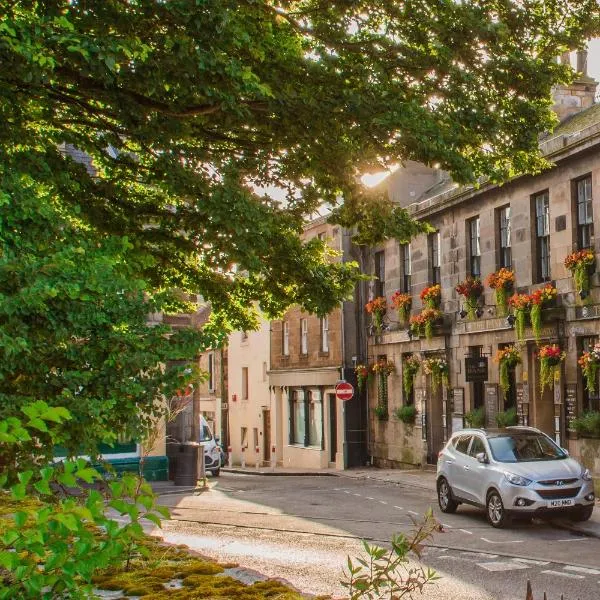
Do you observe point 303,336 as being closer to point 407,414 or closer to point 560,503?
point 407,414

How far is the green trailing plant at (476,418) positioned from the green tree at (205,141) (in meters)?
13.6

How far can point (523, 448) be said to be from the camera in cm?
1831

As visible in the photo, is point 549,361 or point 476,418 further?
point 476,418

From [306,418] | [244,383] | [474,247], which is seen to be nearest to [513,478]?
[474,247]

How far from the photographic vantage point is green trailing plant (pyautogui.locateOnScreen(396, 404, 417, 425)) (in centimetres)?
3225

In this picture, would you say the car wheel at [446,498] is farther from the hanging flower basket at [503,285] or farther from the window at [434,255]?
the window at [434,255]

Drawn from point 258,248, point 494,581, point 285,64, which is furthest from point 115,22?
point 494,581

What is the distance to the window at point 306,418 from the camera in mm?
40750

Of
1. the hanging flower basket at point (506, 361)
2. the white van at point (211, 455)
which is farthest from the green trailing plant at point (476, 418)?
the white van at point (211, 455)

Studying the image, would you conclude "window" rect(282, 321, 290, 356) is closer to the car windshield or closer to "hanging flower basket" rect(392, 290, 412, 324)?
"hanging flower basket" rect(392, 290, 412, 324)

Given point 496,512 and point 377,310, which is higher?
point 377,310

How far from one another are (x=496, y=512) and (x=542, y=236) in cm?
1020

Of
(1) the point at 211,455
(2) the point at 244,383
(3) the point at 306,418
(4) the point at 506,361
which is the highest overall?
(4) the point at 506,361

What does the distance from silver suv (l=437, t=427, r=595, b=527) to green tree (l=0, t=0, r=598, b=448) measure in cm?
540
